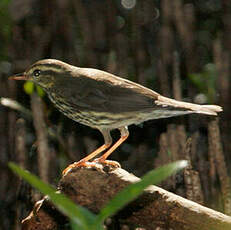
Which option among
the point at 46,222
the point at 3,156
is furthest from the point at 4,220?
the point at 46,222

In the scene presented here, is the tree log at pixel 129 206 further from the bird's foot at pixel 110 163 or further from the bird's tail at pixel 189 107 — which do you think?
the bird's tail at pixel 189 107

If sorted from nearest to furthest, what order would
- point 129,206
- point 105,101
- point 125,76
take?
point 129,206, point 105,101, point 125,76

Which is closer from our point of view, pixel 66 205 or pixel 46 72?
pixel 66 205

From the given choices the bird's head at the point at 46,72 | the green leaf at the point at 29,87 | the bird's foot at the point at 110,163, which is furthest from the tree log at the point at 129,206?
the green leaf at the point at 29,87

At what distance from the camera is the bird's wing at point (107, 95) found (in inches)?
183

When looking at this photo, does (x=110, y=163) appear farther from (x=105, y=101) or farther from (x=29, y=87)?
(x=29, y=87)

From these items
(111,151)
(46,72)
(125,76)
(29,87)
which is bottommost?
(111,151)

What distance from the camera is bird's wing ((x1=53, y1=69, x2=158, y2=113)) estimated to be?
4645 millimetres

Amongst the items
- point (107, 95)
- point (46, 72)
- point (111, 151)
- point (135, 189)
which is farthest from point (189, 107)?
point (135, 189)

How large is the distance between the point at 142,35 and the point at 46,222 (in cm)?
345

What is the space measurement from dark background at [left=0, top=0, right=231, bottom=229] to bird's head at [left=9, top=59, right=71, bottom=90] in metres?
1.16

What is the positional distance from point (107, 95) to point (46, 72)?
66 cm

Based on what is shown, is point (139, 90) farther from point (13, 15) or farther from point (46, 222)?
point (13, 15)

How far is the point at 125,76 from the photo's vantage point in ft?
22.2
